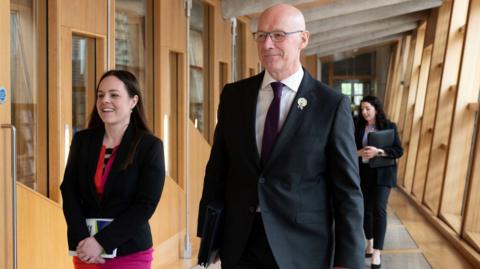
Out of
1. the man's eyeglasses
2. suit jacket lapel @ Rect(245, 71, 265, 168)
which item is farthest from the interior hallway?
the man's eyeglasses

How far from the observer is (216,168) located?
2.76m

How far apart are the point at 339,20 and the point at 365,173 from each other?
27.8 ft

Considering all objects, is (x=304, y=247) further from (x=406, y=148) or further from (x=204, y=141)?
(x=406, y=148)

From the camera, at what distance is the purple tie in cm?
264

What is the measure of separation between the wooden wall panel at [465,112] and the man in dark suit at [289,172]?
6050 millimetres

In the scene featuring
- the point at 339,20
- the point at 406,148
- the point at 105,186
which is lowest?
the point at 406,148

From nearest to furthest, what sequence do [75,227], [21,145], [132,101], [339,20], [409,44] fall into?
[75,227] → [132,101] → [21,145] → [339,20] → [409,44]

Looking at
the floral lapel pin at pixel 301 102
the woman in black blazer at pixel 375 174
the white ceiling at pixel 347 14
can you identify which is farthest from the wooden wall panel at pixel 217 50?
the floral lapel pin at pixel 301 102

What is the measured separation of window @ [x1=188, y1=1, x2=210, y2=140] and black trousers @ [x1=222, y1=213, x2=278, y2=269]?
537 cm

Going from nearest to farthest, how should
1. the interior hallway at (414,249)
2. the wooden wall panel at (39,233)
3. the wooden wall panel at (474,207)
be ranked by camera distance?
the wooden wall panel at (39,233) → the interior hallway at (414,249) → the wooden wall panel at (474,207)

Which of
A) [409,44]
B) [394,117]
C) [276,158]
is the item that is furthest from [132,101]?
[394,117]

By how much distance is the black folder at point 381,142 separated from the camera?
6.59 metres

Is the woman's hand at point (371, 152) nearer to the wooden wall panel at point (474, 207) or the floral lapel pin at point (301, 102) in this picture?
the wooden wall panel at point (474, 207)

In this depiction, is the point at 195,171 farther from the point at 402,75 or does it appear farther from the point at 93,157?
the point at 402,75
